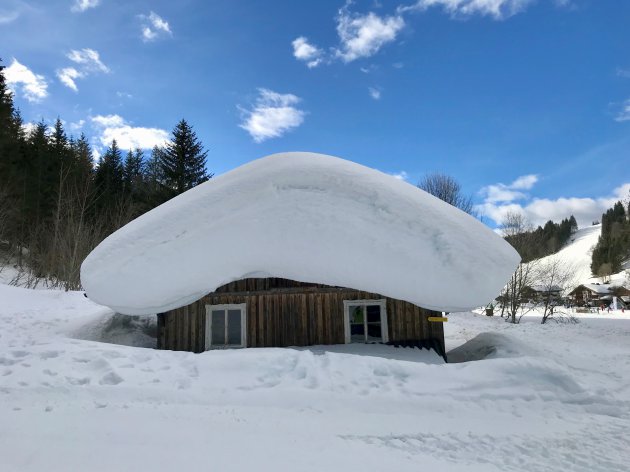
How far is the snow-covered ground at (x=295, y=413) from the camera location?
13.0ft

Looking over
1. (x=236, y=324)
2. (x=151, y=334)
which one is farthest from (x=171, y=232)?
(x=151, y=334)

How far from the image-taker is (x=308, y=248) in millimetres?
9758

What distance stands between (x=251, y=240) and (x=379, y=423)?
18.7ft

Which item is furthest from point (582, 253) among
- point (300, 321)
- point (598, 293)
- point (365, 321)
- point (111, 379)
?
point (111, 379)

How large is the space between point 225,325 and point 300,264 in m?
2.59

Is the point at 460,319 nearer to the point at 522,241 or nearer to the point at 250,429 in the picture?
the point at 522,241

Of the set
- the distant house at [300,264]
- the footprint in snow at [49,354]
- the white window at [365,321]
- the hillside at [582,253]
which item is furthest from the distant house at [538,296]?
the hillside at [582,253]

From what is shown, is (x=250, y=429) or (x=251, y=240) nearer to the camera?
(x=250, y=429)

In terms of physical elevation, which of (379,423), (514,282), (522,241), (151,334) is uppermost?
(522,241)

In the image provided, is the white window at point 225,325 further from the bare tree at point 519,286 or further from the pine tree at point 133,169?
the pine tree at point 133,169

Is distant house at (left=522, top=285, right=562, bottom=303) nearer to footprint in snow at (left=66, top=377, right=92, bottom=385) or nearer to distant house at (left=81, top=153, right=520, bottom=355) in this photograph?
distant house at (left=81, top=153, right=520, bottom=355)

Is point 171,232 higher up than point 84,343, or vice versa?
point 171,232

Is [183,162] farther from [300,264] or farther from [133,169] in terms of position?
[300,264]

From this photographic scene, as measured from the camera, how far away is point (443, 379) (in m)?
6.69
